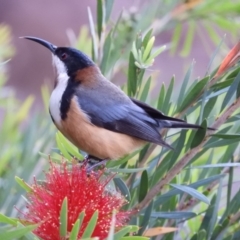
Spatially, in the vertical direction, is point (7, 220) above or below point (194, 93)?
below

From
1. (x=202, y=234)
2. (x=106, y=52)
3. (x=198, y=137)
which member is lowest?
(x=202, y=234)

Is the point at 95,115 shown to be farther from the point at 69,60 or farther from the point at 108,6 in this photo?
the point at 108,6

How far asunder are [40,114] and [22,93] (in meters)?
2.83

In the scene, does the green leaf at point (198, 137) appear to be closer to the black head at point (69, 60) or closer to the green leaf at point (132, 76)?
the green leaf at point (132, 76)

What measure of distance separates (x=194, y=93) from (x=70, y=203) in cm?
30

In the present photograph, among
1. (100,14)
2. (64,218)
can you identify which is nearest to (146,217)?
(64,218)

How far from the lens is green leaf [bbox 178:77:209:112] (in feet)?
2.89

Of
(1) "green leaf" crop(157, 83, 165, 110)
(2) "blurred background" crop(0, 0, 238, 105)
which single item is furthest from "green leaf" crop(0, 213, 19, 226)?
(2) "blurred background" crop(0, 0, 238, 105)

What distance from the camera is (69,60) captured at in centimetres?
132

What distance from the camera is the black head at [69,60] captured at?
1296mm

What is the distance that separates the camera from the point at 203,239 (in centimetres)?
83

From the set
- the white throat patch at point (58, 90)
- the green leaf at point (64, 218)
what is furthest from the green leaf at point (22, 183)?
the white throat patch at point (58, 90)

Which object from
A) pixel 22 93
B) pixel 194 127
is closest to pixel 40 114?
pixel 194 127

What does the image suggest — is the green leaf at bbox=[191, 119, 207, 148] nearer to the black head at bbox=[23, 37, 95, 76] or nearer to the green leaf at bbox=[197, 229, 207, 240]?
the green leaf at bbox=[197, 229, 207, 240]
